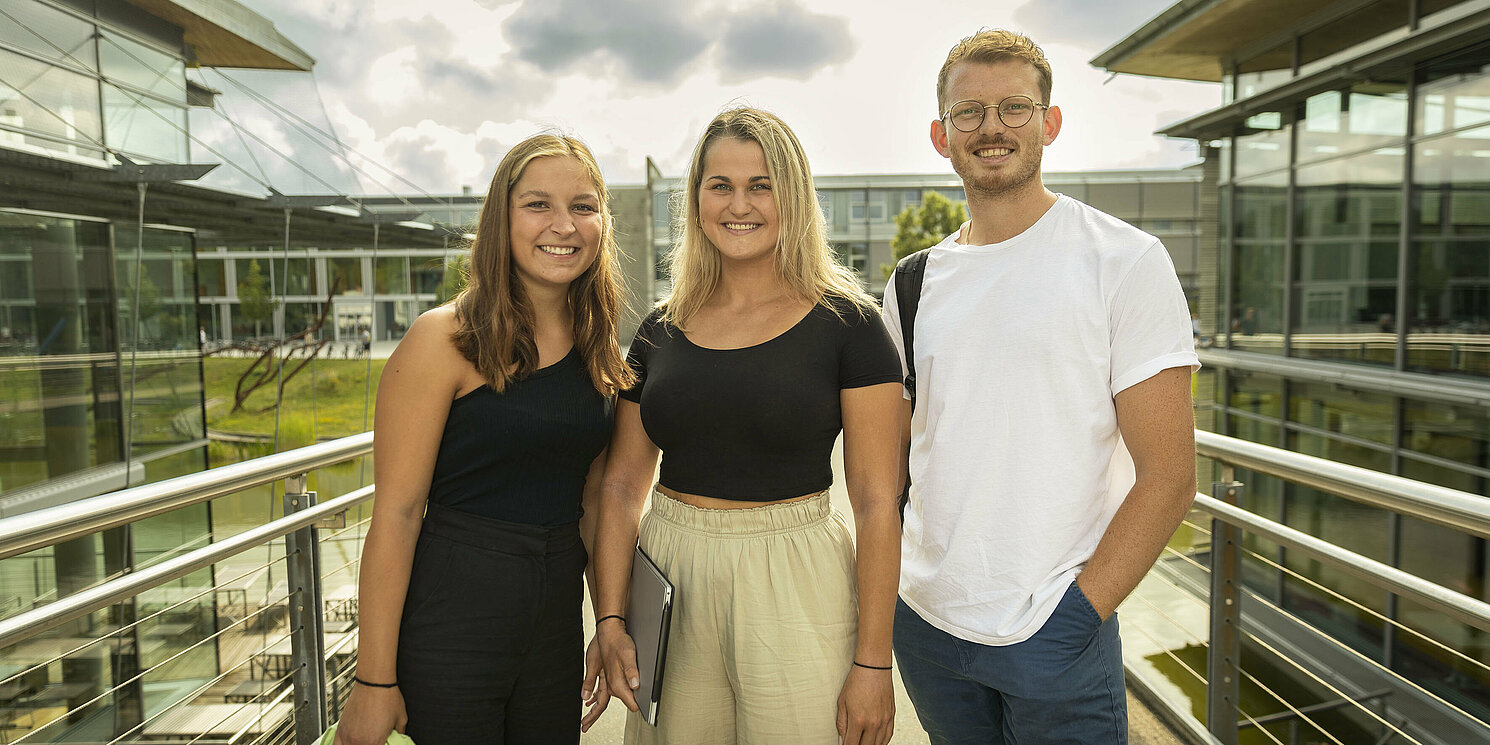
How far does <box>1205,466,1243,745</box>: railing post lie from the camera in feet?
7.90

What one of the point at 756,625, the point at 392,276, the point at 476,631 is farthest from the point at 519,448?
the point at 392,276

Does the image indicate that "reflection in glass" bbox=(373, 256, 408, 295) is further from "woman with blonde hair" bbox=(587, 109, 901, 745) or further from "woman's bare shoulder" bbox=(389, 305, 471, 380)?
"woman with blonde hair" bbox=(587, 109, 901, 745)

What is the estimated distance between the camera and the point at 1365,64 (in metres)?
8.94

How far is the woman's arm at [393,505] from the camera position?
1.58 m

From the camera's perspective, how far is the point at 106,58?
26.3 feet

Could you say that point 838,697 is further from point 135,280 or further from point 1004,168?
point 135,280

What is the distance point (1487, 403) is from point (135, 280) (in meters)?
13.5

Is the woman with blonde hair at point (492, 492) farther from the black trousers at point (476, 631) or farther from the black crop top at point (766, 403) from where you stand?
the black crop top at point (766, 403)

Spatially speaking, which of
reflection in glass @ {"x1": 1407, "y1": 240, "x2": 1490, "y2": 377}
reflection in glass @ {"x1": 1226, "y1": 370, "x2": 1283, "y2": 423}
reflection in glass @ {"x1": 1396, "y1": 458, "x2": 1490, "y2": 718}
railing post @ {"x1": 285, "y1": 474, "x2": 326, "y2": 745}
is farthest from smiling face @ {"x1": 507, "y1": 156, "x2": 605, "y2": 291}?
reflection in glass @ {"x1": 1226, "y1": 370, "x2": 1283, "y2": 423}

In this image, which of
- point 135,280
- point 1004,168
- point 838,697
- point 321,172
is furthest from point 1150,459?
point 321,172

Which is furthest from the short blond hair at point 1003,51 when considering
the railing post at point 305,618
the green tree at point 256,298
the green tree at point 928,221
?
the green tree at point 928,221

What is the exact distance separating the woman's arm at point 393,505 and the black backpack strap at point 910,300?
37.3 inches

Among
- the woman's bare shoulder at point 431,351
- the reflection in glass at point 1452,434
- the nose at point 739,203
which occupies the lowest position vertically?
the reflection in glass at point 1452,434

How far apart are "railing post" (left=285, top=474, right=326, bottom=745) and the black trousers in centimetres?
86
